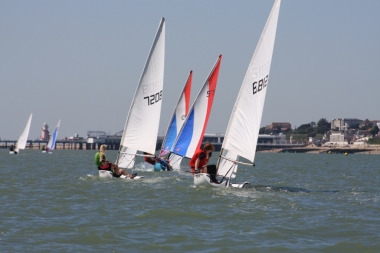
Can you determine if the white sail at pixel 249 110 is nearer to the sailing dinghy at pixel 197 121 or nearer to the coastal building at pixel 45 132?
the sailing dinghy at pixel 197 121

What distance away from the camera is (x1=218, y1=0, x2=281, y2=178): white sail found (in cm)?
1997

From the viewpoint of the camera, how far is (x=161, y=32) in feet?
89.8

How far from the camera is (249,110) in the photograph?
20172 millimetres

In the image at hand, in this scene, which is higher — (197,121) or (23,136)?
(197,121)

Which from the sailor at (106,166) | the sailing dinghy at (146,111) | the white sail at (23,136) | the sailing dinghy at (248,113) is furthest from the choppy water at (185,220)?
the white sail at (23,136)

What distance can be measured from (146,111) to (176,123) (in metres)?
8.10

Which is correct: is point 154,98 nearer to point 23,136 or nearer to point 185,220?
point 185,220

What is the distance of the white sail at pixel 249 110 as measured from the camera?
20.0 meters

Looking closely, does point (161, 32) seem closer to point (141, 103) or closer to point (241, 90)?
point (141, 103)

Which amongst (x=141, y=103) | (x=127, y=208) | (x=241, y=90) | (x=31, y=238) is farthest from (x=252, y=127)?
(x=31, y=238)

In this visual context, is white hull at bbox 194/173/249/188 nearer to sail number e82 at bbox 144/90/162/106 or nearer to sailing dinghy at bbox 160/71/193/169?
sail number e82 at bbox 144/90/162/106

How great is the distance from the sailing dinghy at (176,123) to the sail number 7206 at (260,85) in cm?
1356

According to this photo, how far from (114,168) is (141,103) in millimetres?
3837

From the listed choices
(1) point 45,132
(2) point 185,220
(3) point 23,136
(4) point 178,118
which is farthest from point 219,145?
(2) point 185,220
